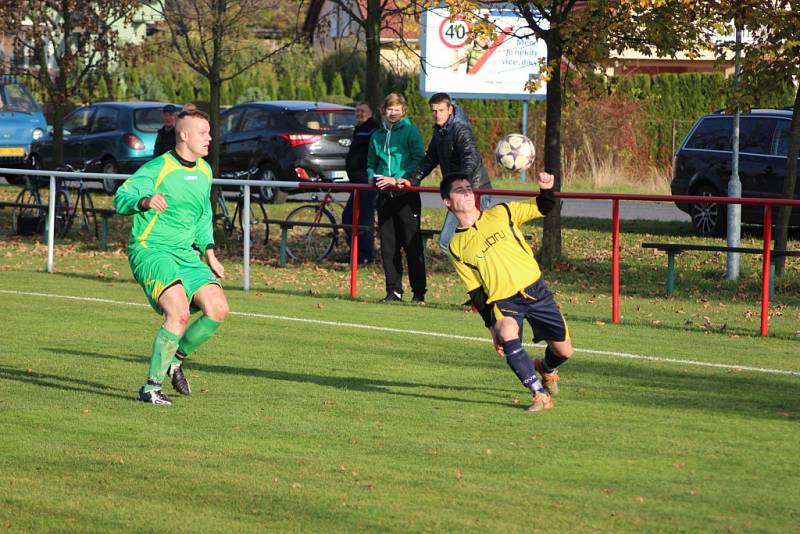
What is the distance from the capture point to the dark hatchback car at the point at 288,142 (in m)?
24.3

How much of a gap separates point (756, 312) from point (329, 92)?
109ft

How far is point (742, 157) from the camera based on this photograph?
20.8m

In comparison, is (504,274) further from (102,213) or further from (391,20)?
(391,20)

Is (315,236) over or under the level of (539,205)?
under

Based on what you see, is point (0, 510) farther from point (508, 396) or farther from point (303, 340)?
point (303, 340)

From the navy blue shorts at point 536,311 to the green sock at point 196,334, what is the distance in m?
1.76

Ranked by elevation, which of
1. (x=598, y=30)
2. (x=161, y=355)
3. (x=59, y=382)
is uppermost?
(x=598, y=30)

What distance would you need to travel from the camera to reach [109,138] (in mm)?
27188

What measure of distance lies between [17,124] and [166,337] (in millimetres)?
22978

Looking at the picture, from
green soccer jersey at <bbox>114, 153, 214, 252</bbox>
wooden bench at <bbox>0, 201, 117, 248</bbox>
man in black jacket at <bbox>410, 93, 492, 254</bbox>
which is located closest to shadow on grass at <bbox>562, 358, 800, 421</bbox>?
green soccer jersey at <bbox>114, 153, 214, 252</bbox>

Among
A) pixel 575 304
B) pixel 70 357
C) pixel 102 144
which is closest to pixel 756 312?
pixel 575 304

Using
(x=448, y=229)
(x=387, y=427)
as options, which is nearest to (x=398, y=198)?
(x=448, y=229)

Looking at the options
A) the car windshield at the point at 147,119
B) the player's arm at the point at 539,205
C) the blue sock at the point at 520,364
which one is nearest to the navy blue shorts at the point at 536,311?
the blue sock at the point at 520,364

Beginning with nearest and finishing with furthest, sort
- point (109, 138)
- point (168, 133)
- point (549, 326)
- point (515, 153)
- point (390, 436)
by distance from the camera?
1. point (390, 436)
2. point (549, 326)
3. point (515, 153)
4. point (168, 133)
5. point (109, 138)
